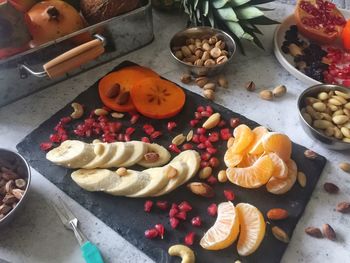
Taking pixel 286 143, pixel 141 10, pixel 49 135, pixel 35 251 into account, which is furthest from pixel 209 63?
pixel 35 251

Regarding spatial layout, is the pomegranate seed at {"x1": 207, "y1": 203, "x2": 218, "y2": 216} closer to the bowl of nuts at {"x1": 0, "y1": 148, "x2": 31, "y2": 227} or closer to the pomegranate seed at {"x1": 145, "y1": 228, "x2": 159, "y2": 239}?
the pomegranate seed at {"x1": 145, "y1": 228, "x2": 159, "y2": 239}

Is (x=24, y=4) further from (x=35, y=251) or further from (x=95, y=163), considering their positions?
(x=35, y=251)

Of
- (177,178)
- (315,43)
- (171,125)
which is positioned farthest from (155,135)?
(315,43)

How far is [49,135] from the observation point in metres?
0.91

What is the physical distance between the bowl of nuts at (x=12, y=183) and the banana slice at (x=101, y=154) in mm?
125

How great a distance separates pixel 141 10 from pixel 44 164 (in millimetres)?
474

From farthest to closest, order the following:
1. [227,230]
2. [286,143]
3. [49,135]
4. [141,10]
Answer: [141,10], [49,135], [286,143], [227,230]

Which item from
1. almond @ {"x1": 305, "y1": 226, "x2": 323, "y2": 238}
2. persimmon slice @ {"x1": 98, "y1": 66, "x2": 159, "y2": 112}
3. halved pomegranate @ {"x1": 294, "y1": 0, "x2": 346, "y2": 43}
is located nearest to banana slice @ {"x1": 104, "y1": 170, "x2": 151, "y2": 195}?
persimmon slice @ {"x1": 98, "y1": 66, "x2": 159, "y2": 112}

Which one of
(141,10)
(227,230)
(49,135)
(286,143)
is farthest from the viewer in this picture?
(141,10)

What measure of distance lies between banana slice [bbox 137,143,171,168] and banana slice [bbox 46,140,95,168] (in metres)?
0.11

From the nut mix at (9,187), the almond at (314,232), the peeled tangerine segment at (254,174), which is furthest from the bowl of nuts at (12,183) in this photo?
the almond at (314,232)

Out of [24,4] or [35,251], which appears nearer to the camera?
[35,251]

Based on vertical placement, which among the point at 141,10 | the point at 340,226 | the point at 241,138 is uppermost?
the point at 141,10

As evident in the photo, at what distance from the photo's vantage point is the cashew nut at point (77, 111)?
0.94 metres
